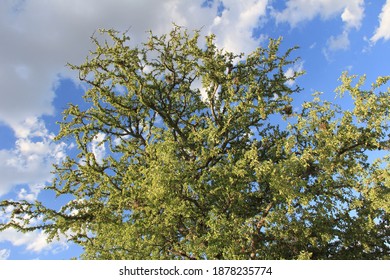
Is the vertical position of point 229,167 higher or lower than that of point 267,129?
lower

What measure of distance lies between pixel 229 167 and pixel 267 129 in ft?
23.4

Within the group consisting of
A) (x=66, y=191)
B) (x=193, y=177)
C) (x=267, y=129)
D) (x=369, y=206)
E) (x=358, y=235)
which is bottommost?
(x=358, y=235)

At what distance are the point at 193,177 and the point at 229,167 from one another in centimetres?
188

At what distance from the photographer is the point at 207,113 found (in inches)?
989

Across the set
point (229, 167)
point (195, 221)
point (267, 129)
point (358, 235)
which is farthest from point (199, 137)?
point (358, 235)

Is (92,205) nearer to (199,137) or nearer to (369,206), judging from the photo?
(199,137)

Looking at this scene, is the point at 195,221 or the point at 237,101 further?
the point at 237,101

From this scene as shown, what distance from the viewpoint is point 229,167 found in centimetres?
1900

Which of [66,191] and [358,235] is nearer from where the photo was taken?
[358,235]

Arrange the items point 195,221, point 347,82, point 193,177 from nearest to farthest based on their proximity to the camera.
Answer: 1. point 347,82
2. point 193,177
3. point 195,221
